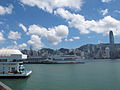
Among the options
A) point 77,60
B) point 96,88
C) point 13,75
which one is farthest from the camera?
point 77,60

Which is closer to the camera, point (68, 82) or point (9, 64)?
point (68, 82)

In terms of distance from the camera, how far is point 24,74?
36.8 m

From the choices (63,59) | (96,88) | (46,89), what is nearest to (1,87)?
(46,89)

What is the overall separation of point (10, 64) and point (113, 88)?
23.9m

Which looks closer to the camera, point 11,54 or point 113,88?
point 113,88

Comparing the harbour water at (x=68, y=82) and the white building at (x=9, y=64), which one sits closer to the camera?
→ the harbour water at (x=68, y=82)

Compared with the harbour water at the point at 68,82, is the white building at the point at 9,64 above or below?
above

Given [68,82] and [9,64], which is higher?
[9,64]

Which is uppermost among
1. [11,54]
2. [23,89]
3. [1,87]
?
[11,54]

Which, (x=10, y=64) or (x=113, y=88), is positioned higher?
(x=10, y=64)

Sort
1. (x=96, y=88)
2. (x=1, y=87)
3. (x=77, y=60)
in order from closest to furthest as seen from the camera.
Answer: (x=1, y=87) < (x=96, y=88) < (x=77, y=60)

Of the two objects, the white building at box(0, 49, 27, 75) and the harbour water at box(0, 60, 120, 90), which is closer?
the harbour water at box(0, 60, 120, 90)

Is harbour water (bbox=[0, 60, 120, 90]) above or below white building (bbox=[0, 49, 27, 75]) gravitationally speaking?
below

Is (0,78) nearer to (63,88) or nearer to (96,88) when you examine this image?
(63,88)
